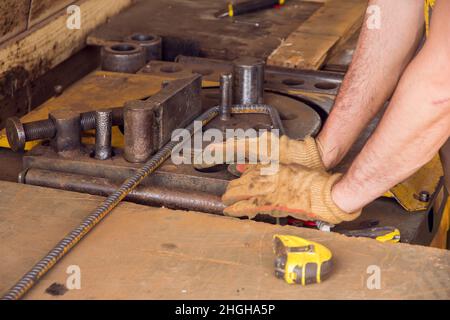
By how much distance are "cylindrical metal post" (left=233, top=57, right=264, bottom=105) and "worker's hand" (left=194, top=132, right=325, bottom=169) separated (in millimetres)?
400

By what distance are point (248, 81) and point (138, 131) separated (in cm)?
55

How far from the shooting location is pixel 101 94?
8.73ft

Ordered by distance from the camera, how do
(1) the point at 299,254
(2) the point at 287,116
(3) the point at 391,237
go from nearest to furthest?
(1) the point at 299,254 → (3) the point at 391,237 → (2) the point at 287,116

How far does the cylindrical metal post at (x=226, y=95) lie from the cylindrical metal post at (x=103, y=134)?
42cm

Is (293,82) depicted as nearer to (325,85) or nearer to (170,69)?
(325,85)

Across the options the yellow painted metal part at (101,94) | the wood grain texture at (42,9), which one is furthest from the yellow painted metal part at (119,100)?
the wood grain texture at (42,9)

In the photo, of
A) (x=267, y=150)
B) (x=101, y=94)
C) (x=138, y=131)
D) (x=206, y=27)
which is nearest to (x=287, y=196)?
(x=267, y=150)

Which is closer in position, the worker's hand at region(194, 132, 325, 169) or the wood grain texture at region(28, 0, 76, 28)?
the worker's hand at region(194, 132, 325, 169)

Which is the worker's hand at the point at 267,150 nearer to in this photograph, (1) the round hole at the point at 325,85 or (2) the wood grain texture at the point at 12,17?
(1) the round hole at the point at 325,85

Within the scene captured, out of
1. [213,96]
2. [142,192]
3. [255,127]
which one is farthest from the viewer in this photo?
[213,96]

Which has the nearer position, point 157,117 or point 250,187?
point 250,187

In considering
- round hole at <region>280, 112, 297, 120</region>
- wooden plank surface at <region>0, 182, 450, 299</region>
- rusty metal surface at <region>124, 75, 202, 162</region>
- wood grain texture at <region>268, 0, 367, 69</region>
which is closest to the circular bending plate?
round hole at <region>280, 112, 297, 120</region>

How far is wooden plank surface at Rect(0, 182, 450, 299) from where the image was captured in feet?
5.37

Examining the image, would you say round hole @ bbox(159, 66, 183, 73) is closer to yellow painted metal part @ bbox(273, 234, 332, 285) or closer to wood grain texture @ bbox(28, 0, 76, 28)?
wood grain texture @ bbox(28, 0, 76, 28)
